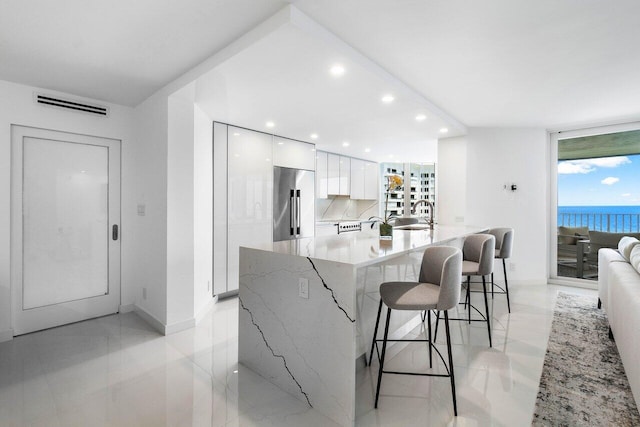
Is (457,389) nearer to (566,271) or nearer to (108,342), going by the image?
(108,342)

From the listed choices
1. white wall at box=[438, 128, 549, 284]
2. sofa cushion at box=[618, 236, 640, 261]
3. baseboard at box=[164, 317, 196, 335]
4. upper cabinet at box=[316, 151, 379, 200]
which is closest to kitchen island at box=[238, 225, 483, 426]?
baseboard at box=[164, 317, 196, 335]

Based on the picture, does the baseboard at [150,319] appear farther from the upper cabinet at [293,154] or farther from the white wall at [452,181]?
the white wall at [452,181]

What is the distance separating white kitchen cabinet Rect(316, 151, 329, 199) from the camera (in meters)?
5.77

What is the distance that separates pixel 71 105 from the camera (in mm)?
3230

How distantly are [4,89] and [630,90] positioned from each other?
6.05 m

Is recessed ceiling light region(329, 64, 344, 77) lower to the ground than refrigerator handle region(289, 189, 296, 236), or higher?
higher

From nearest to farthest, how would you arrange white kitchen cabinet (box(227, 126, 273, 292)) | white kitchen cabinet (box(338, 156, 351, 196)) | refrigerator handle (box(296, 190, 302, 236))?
white kitchen cabinet (box(227, 126, 273, 292))
refrigerator handle (box(296, 190, 302, 236))
white kitchen cabinet (box(338, 156, 351, 196))

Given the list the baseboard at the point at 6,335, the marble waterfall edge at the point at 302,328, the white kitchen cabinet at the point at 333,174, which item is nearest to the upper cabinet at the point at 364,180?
the white kitchen cabinet at the point at 333,174

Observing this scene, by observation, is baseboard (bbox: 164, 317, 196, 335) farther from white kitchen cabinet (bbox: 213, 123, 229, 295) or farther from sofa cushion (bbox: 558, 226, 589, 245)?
sofa cushion (bbox: 558, 226, 589, 245)

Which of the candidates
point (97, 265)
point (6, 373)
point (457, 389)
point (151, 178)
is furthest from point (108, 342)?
point (457, 389)

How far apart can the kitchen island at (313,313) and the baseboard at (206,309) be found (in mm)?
1152

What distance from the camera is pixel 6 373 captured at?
2328 millimetres

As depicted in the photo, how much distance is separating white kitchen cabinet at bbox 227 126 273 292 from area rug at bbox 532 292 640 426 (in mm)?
3315

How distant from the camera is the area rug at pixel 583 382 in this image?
1809 mm
